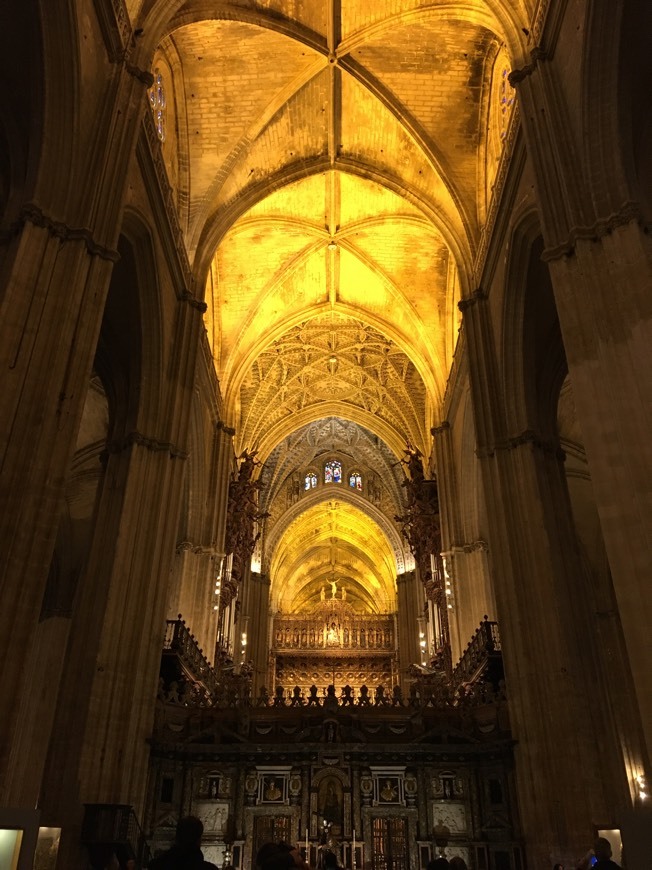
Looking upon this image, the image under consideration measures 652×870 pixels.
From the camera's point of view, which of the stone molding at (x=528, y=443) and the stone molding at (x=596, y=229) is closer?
the stone molding at (x=596, y=229)

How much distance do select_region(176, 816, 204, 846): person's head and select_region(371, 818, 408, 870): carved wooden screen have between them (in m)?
9.79

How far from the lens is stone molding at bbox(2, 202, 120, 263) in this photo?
8.47 metres

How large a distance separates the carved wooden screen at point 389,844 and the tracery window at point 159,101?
13216 mm

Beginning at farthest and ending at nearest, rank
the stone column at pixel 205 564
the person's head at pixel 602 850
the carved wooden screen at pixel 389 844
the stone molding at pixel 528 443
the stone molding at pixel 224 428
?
the stone molding at pixel 224 428, the stone column at pixel 205 564, the stone molding at pixel 528 443, the carved wooden screen at pixel 389 844, the person's head at pixel 602 850

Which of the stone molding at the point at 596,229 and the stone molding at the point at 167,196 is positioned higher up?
the stone molding at the point at 167,196

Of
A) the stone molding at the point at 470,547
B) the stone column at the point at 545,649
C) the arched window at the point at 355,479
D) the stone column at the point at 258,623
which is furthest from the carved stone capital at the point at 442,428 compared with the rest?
the arched window at the point at 355,479

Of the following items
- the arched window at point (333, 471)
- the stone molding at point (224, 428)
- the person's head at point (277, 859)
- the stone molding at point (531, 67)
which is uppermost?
the arched window at point (333, 471)

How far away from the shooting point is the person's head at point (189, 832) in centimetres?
264

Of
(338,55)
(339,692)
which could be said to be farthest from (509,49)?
(339,692)

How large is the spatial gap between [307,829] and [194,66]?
1491 cm

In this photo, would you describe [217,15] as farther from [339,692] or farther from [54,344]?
[339,692]

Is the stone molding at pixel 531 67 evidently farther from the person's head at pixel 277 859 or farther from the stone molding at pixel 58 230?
the person's head at pixel 277 859

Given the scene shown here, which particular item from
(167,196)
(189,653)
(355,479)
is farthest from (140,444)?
(355,479)

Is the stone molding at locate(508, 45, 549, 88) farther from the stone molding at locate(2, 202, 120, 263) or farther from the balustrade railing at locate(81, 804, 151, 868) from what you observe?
the balustrade railing at locate(81, 804, 151, 868)
